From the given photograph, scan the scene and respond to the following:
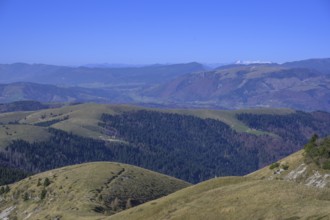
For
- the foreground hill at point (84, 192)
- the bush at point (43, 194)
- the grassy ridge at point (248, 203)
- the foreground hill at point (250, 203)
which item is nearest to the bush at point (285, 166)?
the foreground hill at point (250, 203)

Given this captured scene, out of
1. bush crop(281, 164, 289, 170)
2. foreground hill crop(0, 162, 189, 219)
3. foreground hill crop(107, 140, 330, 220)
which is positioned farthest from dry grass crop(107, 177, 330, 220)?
bush crop(281, 164, 289, 170)

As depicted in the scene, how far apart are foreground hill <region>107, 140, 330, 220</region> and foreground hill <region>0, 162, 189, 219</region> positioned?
30.7 metres

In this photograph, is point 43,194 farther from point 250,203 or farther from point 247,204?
point 250,203

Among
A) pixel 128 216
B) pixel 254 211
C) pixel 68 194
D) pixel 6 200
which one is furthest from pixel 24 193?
pixel 254 211

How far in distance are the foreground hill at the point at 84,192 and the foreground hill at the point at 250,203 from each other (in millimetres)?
30725

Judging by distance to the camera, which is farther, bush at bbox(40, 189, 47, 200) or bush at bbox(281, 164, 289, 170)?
bush at bbox(40, 189, 47, 200)

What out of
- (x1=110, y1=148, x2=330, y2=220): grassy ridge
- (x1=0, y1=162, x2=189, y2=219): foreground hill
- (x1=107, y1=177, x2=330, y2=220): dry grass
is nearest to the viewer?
(x1=107, y1=177, x2=330, y2=220): dry grass

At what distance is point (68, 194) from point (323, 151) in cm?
7462

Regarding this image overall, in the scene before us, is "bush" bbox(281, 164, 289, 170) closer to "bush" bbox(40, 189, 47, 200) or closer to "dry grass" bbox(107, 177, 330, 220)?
"dry grass" bbox(107, 177, 330, 220)

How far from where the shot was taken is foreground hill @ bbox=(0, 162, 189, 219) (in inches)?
4663

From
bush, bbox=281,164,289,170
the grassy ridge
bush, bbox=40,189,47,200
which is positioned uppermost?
the grassy ridge

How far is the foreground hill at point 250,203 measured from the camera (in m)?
56.0

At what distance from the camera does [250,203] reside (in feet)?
208

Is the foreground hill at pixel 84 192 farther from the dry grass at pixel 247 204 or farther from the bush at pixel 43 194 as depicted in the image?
the dry grass at pixel 247 204
